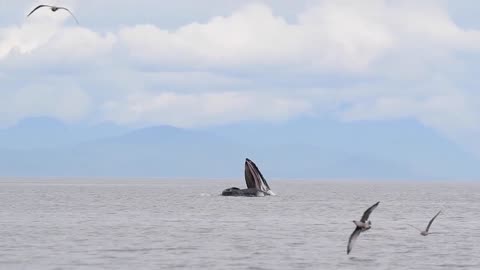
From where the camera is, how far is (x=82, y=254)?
43594 mm

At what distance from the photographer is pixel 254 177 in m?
103

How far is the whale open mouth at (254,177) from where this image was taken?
314ft

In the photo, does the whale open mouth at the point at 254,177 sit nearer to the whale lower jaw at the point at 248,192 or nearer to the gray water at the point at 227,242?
the whale lower jaw at the point at 248,192

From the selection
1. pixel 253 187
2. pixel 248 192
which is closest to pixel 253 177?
pixel 248 192

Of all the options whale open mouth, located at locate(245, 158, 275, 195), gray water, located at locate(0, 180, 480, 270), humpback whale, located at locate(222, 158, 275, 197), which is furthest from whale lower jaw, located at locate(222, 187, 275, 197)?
gray water, located at locate(0, 180, 480, 270)

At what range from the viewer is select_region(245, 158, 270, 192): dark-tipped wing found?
95750 mm

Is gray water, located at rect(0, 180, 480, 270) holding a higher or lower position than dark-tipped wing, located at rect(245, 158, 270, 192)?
lower

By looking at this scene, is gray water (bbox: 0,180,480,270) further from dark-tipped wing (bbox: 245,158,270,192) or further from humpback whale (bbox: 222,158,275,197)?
humpback whale (bbox: 222,158,275,197)

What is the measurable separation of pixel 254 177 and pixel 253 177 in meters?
0.12

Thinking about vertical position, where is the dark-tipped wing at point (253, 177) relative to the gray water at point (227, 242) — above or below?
above

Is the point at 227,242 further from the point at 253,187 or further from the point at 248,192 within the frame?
the point at 253,187

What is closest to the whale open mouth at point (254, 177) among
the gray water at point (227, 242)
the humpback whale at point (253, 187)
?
the humpback whale at point (253, 187)

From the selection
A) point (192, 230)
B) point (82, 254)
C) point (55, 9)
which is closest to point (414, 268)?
point (82, 254)

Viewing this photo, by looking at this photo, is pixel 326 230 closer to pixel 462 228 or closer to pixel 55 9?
pixel 462 228
